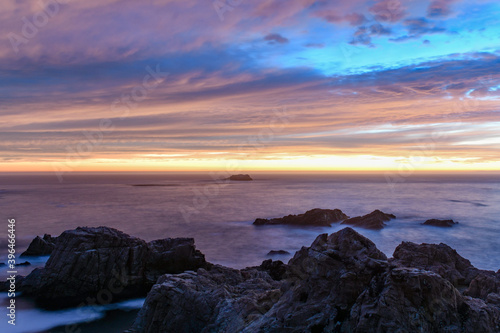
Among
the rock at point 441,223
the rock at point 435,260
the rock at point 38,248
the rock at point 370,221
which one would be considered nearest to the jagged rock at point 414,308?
the rock at point 435,260

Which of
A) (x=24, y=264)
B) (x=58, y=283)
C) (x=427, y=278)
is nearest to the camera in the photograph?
(x=427, y=278)

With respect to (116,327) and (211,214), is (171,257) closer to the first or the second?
(116,327)

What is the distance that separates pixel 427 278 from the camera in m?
9.08

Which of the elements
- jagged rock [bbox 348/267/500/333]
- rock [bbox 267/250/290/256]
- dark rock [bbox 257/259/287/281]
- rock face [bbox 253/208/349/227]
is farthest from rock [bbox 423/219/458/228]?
jagged rock [bbox 348/267/500/333]

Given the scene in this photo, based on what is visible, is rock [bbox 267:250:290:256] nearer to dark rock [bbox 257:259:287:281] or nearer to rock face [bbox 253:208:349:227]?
dark rock [bbox 257:259:287:281]

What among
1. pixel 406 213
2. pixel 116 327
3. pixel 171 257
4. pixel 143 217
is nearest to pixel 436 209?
pixel 406 213

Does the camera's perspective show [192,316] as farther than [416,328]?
Yes

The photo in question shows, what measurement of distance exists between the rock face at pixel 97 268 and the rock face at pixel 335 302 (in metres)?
8.82

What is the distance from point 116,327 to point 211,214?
49.3 m

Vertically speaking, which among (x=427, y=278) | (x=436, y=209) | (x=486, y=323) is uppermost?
(x=427, y=278)

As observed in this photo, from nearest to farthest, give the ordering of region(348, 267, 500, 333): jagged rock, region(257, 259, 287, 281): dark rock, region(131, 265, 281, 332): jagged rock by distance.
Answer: region(348, 267, 500, 333): jagged rock < region(131, 265, 281, 332): jagged rock < region(257, 259, 287, 281): dark rock

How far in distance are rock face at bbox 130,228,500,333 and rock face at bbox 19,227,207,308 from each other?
28.9 feet

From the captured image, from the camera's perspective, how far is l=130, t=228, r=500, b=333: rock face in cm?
882

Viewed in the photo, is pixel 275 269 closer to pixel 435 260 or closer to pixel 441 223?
pixel 435 260
